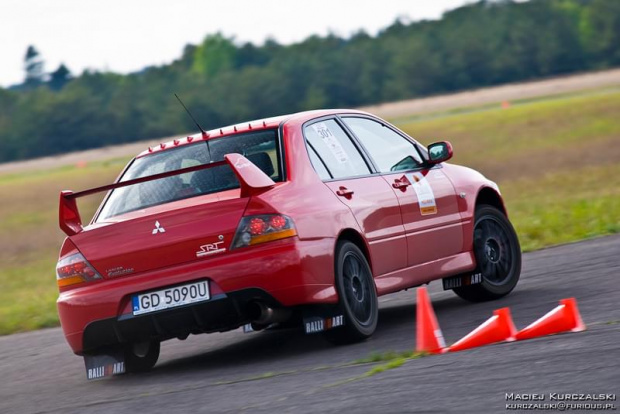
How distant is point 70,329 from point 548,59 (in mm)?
97970

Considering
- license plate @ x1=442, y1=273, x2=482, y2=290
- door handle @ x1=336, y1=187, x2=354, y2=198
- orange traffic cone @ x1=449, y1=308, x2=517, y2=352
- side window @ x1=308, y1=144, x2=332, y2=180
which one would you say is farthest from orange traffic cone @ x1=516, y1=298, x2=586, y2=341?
license plate @ x1=442, y1=273, x2=482, y2=290

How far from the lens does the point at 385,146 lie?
29.3 feet

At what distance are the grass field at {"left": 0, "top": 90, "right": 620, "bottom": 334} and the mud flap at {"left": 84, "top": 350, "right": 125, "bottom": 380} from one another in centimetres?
437

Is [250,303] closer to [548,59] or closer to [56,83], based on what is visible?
[548,59]

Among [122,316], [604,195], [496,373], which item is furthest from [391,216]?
[604,195]

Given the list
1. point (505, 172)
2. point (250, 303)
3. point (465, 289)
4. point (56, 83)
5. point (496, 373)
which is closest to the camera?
point (496, 373)

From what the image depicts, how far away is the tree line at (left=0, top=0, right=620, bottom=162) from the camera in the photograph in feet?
330

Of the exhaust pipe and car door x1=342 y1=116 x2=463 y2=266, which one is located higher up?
car door x1=342 y1=116 x2=463 y2=266

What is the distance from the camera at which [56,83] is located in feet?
558

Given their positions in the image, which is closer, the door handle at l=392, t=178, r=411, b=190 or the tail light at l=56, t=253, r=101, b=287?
the tail light at l=56, t=253, r=101, b=287

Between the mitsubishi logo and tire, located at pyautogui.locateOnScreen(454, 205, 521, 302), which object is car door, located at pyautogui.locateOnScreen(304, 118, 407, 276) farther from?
tire, located at pyautogui.locateOnScreen(454, 205, 521, 302)

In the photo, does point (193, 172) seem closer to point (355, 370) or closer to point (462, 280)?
point (355, 370)

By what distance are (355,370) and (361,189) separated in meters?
1.82

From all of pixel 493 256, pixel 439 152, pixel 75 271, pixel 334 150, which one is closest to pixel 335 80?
pixel 493 256
